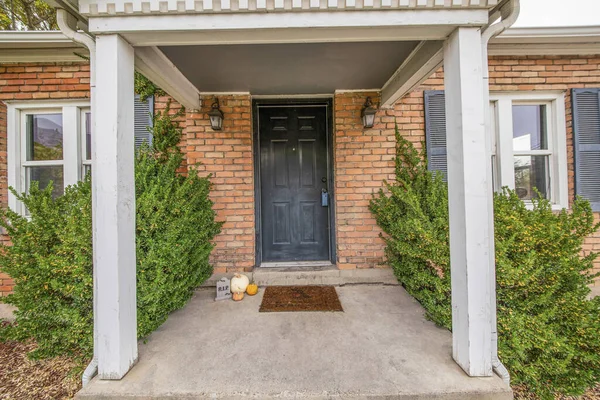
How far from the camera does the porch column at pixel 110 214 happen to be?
147cm

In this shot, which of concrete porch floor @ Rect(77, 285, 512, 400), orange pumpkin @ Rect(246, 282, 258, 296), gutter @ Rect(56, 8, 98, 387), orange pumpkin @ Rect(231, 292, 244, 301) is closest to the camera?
concrete porch floor @ Rect(77, 285, 512, 400)

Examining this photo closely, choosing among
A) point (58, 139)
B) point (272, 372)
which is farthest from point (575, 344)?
point (58, 139)

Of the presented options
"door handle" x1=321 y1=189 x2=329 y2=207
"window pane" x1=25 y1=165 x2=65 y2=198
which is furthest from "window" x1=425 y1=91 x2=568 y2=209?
"window pane" x1=25 y1=165 x2=65 y2=198

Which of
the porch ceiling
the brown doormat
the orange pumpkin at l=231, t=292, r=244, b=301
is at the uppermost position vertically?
the porch ceiling

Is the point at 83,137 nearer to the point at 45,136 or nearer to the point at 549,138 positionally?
the point at 45,136

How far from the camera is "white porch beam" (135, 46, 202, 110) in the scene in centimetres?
185

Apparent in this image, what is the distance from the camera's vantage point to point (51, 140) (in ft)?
9.76

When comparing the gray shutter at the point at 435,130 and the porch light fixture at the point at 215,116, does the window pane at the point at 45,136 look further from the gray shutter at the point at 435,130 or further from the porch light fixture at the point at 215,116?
the gray shutter at the point at 435,130

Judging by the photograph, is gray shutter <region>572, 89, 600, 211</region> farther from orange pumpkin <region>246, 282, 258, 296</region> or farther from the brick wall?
orange pumpkin <region>246, 282, 258, 296</region>

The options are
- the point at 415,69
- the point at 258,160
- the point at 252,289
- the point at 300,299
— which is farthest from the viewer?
the point at 258,160

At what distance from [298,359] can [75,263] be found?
158 centimetres

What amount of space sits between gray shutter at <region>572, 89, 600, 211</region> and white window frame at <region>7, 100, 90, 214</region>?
5512 millimetres

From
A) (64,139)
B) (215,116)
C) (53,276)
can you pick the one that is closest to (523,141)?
(215,116)

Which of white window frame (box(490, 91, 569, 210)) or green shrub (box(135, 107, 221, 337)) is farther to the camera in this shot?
white window frame (box(490, 91, 569, 210))
